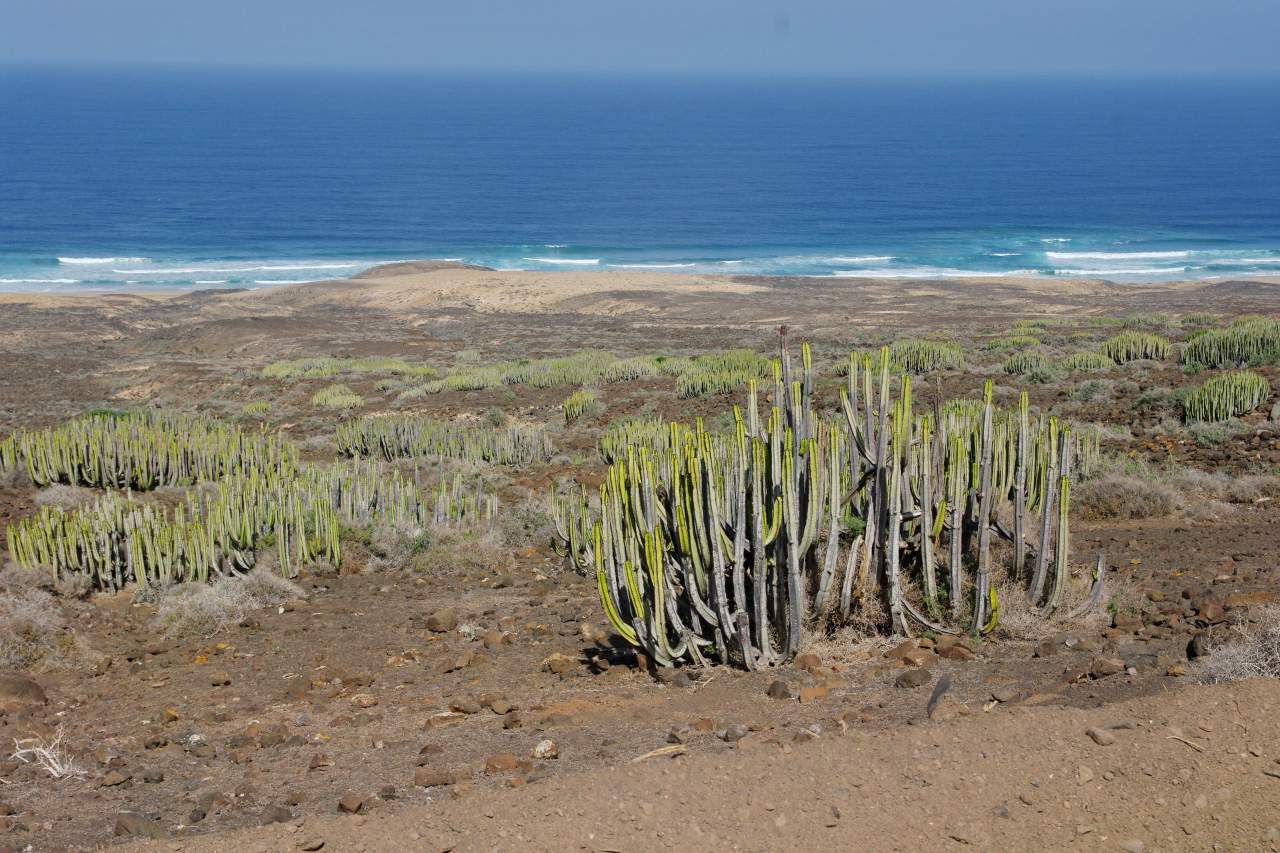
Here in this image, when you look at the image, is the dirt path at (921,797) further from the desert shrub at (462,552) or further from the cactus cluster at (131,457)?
the cactus cluster at (131,457)

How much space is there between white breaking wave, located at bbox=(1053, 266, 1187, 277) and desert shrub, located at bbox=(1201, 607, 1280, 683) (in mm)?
52044

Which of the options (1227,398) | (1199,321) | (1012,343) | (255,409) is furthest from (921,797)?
(1199,321)

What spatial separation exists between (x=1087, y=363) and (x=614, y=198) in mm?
64481

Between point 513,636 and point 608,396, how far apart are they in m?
11.6

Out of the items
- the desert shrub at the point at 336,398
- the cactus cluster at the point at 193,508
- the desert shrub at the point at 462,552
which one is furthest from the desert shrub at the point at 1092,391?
the desert shrub at the point at 336,398

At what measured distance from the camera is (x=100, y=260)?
183 ft

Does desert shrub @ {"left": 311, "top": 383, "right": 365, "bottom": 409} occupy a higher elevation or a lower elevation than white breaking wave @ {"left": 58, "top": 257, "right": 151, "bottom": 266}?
lower

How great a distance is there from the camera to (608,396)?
19.4 m

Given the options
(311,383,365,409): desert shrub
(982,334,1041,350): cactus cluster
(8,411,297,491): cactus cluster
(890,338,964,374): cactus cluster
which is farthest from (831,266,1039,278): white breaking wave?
(8,411,297,491): cactus cluster

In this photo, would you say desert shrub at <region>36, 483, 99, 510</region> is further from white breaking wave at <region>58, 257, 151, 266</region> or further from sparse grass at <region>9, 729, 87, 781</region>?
white breaking wave at <region>58, 257, 151, 266</region>

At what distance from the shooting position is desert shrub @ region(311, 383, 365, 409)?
20031 mm

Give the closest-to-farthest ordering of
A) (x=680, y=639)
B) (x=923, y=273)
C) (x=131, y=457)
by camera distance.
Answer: (x=680, y=639)
(x=131, y=457)
(x=923, y=273)

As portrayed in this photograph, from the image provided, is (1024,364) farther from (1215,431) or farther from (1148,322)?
(1148,322)

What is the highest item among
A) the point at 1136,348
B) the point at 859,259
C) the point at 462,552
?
the point at 859,259
